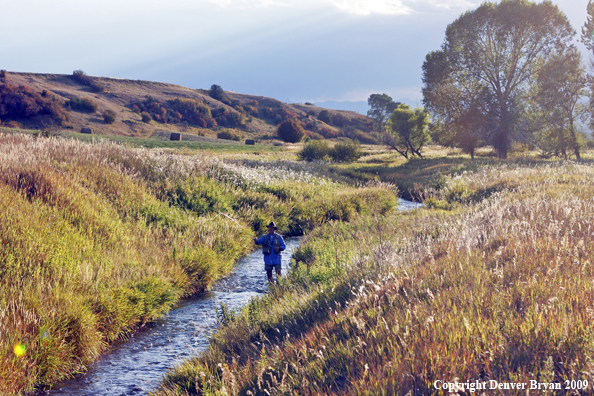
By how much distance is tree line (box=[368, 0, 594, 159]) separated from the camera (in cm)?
3028

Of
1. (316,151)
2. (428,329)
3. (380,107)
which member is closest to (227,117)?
(380,107)

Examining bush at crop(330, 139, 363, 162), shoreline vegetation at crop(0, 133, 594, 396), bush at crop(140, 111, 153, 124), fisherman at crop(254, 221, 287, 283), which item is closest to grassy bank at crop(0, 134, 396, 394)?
shoreline vegetation at crop(0, 133, 594, 396)

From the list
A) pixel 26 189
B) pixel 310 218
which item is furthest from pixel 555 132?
pixel 26 189

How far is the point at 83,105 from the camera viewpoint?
66.3 m

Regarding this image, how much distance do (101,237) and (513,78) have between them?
35.5 m

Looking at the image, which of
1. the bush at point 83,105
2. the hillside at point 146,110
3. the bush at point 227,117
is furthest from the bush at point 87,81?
the bush at point 227,117

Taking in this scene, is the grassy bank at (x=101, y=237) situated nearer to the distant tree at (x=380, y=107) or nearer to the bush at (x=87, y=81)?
the bush at (x=87, y=81)

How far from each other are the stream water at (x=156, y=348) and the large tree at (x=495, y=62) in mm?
30929

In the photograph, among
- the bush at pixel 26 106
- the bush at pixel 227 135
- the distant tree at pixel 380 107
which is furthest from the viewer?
the distant tree at pixel 380 107

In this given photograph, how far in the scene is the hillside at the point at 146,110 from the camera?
58.2 metres

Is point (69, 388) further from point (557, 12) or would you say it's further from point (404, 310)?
point (557, 12)

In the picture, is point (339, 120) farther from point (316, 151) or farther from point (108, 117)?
point (316, 151)

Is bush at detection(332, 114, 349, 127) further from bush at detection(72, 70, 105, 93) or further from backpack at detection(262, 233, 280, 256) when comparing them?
backpack at detection(262, 233, 280, 256)

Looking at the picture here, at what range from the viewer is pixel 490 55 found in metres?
31.4
